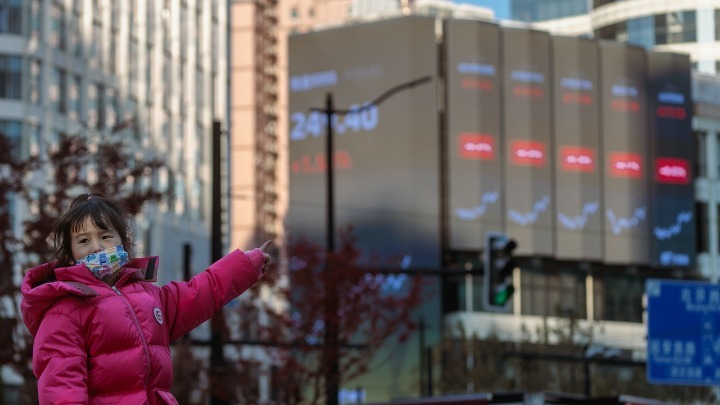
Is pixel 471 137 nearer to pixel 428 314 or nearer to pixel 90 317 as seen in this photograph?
pixel 428 314

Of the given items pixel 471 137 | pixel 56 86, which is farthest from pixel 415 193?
pixel 56 86

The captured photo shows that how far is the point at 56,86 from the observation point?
70.3 m

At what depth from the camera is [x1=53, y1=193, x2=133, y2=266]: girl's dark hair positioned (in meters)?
6.38

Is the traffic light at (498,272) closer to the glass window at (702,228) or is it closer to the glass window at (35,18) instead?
the glass window at (35,18)

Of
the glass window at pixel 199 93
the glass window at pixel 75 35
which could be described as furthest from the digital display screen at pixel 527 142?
the glass window at pixel 75 35

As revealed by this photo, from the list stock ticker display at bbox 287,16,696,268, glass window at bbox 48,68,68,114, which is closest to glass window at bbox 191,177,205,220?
glass window at bbox 48,68,68,114

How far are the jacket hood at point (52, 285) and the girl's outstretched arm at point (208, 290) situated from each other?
27cm

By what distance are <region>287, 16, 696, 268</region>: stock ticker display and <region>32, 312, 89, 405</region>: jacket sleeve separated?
321 feet

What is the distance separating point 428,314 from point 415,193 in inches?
283

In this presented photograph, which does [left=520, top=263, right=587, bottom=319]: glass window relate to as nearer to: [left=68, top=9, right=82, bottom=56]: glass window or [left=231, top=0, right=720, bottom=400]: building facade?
[left=231, top=0, right=720, bottom=400]: building facade

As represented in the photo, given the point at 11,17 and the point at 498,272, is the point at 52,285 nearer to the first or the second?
the point at 498,272

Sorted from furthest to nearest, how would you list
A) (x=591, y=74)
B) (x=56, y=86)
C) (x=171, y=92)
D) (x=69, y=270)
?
(x=591, y=74) → (x=171, y=92) → (x=56, y=86) → (x=69, y=270)

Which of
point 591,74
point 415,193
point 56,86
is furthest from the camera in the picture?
point 591,74

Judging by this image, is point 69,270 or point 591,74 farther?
point 591,74
